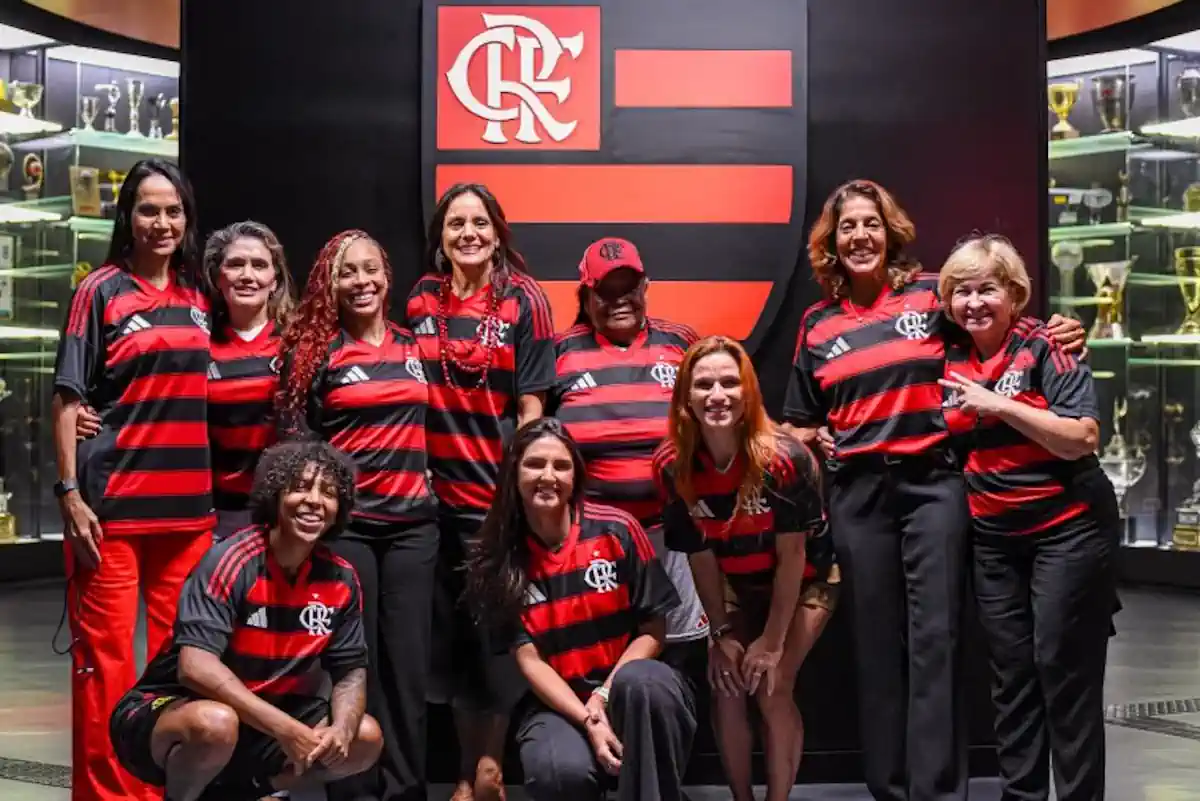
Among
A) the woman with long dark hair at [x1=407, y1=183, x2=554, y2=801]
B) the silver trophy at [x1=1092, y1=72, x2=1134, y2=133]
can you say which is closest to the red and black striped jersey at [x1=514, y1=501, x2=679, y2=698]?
the woman with long dark hair at [x1=407, y1=183, x2=554, y2=801]

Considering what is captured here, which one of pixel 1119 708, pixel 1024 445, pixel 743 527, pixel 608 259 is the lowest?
pixel 1119 708

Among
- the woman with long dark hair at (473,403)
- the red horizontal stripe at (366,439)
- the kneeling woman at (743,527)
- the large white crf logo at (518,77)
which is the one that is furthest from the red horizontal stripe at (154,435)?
the large white crf logo at (518,77)

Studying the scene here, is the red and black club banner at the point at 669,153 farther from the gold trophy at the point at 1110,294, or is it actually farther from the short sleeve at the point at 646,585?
the gold trophy at the point at 1110,294

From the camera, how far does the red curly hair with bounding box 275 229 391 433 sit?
394cm

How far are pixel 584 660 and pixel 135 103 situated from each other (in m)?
7.45

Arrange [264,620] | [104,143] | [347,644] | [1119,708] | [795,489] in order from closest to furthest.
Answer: [264,620] < [347,644] < [795,489] < [1119,708] < [104,143]

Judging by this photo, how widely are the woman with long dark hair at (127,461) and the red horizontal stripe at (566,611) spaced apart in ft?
3.25

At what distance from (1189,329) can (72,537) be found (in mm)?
7511

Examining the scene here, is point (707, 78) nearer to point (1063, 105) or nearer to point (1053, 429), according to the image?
point (1053, 429)

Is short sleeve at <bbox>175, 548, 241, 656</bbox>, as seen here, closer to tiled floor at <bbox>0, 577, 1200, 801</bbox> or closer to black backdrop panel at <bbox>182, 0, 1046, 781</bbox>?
tiled floor at <bbox>0, 577, 1200, 801</bbox>

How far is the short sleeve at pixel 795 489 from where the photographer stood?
3.83m

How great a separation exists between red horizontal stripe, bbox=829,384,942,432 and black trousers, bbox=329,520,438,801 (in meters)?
1.23

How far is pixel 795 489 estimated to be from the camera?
385 centimetres

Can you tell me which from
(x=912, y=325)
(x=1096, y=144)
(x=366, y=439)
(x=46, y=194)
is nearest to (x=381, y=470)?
(x=366, y=439)
